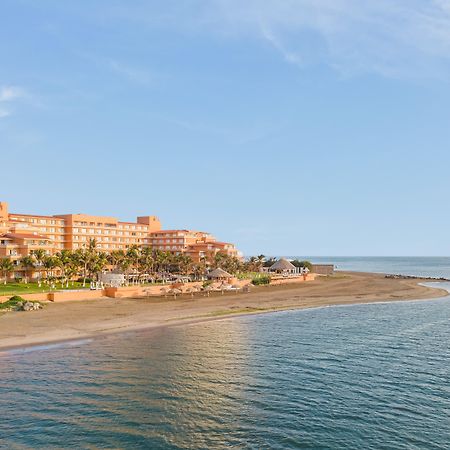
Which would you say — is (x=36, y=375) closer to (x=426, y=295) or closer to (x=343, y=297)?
(x=343, y=297)

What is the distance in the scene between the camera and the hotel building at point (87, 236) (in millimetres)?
95750

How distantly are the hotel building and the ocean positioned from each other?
58.7 meters

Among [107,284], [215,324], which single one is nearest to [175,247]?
[107,284]

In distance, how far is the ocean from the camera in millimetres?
22016

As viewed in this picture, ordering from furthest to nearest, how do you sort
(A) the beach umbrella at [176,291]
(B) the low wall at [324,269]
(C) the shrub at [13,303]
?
(B) the low wall at [324,269]
(A) the beach umbrella at [176,291]
(C) the shrub at [13,303]

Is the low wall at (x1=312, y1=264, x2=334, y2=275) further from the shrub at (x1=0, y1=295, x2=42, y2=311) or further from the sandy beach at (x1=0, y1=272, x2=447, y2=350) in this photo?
the shrub at (x1=0, y1=295, x2=42, y2=311)

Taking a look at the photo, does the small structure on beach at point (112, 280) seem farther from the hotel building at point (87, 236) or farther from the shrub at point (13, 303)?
the shrub at point (13, 303)

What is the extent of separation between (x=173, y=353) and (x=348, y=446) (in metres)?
20.9

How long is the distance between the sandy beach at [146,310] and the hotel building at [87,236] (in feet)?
105

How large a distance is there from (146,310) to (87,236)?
6703 cm

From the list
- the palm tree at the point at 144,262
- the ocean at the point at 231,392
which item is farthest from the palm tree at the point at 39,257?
the ocean at the point at 231,392

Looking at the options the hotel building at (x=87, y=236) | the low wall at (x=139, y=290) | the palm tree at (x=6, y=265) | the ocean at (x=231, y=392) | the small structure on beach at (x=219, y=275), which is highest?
the hotel building at (x=87, y=236)

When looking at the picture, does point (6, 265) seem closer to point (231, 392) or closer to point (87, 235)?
point (87, 235)

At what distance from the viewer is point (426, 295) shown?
91000 mm
